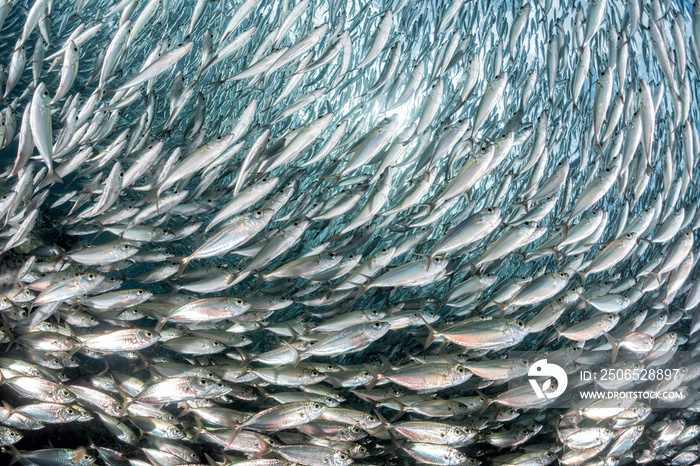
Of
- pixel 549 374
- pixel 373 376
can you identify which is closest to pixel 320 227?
pixel 373 376

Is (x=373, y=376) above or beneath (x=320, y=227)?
beneath

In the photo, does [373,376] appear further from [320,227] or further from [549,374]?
[549,374]

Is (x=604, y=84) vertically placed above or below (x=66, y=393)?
above

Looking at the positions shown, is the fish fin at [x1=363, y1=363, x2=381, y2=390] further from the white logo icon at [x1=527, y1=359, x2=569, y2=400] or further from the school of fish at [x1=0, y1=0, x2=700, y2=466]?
the white logo icon at [x1=527, y1=359, x2=569, y2=400]

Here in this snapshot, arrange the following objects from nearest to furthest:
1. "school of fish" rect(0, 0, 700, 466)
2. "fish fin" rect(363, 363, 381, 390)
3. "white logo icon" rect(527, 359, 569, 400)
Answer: "school of fish" rect(0, 0, 700, 466), "fish fin" rect(363, 363, 381, 390), "white logo icon" rect(527, 359, 569, 400)

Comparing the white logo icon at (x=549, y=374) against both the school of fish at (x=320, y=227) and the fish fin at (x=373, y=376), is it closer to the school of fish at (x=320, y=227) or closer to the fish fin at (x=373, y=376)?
the school of fish at (x=320, y=227)

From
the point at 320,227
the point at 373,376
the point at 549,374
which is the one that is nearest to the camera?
the point at 373,376

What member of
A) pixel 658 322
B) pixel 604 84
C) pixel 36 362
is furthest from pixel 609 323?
pixel 36 362

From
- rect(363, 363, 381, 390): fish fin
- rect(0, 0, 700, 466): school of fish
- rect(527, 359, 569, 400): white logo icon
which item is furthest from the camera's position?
rect(527, 359, 569, 400): white logo icon

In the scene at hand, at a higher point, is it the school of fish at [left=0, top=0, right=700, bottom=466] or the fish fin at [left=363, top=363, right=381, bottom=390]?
the school of fish at [left=0, top=0, right=700, bottom=466]

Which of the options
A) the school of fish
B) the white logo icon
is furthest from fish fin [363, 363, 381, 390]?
the white logo icon

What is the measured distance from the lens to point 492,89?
345cm

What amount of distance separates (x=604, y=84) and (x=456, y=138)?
1.38 metres

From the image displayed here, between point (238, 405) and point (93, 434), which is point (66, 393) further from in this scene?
point (238, 405)
